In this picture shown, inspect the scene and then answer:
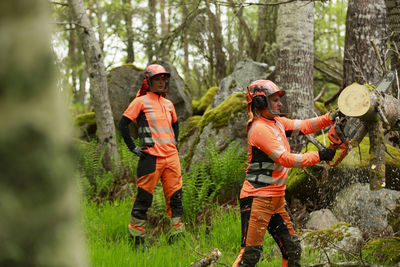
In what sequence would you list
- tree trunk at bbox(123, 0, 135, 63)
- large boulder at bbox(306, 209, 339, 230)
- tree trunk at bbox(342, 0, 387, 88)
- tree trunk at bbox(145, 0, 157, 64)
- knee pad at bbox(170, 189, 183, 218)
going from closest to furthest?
large boulder at bbox(306, 209, 339, 230), knee pad at bbox(170, 189, 183, 218), tree trunk at bbox(342, 0, 387, 88), tree trunk at bbox(145, 0, 157, 64), tree trunk at bbox(123, 0, 135, 63)

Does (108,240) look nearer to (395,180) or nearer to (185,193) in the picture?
(185,193)

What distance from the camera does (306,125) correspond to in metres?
3.79

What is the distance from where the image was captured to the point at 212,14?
1195 centimetres

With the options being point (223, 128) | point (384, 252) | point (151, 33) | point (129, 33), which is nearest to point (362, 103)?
point (384, 252)

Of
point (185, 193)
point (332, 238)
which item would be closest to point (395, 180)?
point (332, 238)

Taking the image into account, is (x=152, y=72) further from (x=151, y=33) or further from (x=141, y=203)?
(x=151, y=33)

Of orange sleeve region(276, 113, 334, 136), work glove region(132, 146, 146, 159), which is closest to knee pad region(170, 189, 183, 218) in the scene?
work glove region(132, 146, 146, 159)

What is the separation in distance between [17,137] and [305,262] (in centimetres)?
389

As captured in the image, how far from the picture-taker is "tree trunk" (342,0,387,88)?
245 inches

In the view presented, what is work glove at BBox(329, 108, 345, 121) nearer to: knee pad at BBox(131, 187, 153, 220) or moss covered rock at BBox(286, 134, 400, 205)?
moss covered rock at BBox(286, 134, 400, 205)

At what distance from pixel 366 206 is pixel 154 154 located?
2.87 metres

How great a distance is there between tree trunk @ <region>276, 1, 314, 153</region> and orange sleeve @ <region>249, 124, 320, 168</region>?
331 centimetres

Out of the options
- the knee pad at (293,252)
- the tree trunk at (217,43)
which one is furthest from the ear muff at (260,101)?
the tree trunk at (217,43)

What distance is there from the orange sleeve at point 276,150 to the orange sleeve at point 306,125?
37cm
